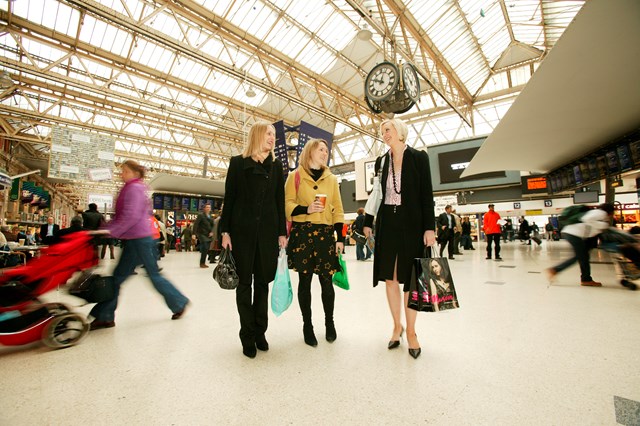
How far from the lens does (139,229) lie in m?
2.42

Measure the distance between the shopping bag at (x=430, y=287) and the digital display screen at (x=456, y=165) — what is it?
13.5m

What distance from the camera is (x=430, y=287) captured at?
163 cm

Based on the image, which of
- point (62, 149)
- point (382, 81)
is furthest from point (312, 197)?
point (62, 149)

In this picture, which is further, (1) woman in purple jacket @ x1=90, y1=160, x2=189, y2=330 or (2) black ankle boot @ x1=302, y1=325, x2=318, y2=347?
(1) woman in purple jacket @ x1=90, y1=160, x2=189, y2=330

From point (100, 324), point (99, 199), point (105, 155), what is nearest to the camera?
point (100, 324)

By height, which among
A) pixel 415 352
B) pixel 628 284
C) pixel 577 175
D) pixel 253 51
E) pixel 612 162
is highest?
pixel 253 51

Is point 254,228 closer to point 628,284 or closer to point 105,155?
point 628,284

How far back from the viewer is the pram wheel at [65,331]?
1875 mm

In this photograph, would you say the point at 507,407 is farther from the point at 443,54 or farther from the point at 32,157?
the point at 32,157

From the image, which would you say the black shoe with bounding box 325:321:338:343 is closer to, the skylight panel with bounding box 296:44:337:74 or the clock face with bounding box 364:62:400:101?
the clock face with bounding box 364:62:400:101

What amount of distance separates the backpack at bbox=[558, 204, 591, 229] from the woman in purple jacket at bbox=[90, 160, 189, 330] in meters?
4.77

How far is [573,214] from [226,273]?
4354 mm

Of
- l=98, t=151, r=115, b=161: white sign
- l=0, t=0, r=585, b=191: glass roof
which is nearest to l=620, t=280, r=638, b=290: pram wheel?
l=0, t=0, r=585, b=191: glass roof

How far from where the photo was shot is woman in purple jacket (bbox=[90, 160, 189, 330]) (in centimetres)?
234
